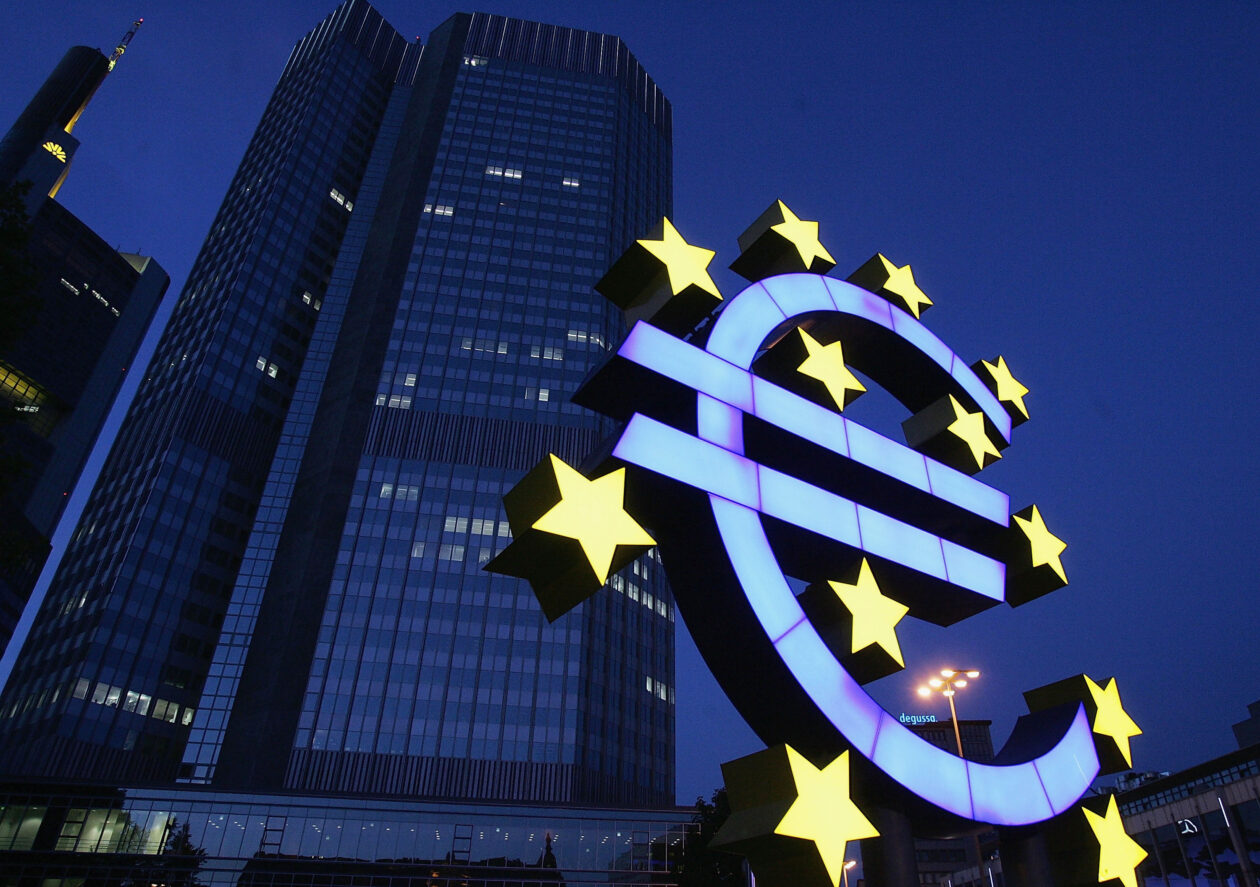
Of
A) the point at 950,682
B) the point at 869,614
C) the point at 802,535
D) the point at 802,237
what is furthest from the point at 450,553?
the point at 869,614

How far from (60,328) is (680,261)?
14679 cm

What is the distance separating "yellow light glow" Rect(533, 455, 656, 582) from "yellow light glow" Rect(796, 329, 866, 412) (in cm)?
383

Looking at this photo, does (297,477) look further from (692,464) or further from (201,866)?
(692,464)

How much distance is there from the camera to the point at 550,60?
122 meters

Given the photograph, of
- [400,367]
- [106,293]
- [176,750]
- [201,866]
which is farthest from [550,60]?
[201,866]

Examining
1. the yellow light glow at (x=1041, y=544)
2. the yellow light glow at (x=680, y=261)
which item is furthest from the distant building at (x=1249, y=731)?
the yellow light glow at (x=680, y=261)

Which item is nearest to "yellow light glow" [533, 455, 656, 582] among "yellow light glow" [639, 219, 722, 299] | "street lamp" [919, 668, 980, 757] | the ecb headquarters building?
"yellow light glow" [639, 219, 722, 299]

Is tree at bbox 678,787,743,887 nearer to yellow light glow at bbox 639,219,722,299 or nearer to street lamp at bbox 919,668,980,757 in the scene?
street lamp at bbox 919,668,980,757

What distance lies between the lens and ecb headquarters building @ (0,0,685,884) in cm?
5062

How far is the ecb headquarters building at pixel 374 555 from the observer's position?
50.6 metres

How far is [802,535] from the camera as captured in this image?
815 cm

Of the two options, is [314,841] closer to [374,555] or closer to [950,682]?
[374,555]

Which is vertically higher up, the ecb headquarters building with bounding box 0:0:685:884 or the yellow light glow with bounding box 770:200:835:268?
the ecb headquarters building with bounding box 0:0:685:884

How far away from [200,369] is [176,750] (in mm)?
42356
